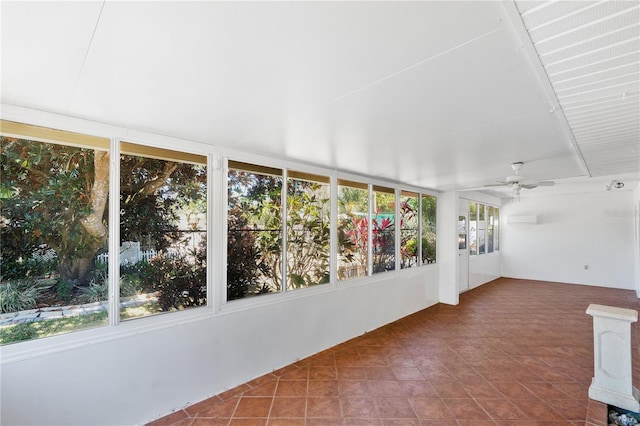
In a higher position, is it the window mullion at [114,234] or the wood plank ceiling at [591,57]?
the wood plank ceiling at [591,57]

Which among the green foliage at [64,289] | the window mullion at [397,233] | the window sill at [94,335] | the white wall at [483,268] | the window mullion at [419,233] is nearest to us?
the window sill at [94,335]

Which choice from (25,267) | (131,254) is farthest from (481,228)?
(25,267)

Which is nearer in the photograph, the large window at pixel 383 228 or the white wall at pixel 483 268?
the large window at pixel 383 228

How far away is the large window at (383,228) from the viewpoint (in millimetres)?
4688

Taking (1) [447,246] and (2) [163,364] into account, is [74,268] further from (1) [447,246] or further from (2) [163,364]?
(1) [447,246]

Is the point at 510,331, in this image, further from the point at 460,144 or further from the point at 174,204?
the point at 174,204

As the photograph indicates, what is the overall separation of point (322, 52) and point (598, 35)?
1053mm

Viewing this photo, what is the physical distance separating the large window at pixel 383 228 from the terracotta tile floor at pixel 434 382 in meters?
1.01

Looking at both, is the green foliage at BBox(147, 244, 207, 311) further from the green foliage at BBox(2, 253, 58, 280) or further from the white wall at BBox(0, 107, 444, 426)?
the green foliage at BBox(2, 253, 58, 280)

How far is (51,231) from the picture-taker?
6.68 feet

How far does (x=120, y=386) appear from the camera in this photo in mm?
2189

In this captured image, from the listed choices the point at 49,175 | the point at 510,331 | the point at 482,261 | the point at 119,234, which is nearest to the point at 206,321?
the point at 119,234

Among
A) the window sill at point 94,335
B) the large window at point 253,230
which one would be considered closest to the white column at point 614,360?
the large window at point 253,230

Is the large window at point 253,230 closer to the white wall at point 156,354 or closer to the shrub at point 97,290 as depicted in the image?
the white wall at point 156,354
